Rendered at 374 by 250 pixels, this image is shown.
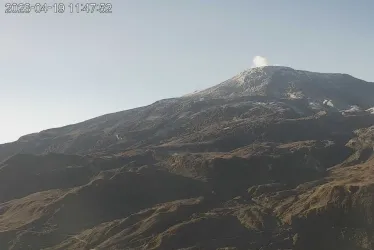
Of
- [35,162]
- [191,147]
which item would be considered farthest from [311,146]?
[35,162]

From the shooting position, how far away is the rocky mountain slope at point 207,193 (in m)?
88.8

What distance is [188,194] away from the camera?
120 m

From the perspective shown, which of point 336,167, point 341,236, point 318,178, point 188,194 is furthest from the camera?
point 336,167

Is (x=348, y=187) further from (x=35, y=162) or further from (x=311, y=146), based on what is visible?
(x=35, y=162)

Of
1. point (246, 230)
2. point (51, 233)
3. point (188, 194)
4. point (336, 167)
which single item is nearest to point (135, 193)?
point (188, 194)

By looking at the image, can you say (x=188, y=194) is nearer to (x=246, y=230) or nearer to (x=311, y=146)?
(x=246, y=230)

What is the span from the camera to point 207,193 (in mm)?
119750

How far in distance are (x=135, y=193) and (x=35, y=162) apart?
53686 mm

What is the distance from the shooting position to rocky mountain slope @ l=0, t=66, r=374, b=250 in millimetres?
88812

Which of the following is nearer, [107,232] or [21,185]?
[107,232]

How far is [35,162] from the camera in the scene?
15688 cm

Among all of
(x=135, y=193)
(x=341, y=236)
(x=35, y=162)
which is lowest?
(x=341, y=236)

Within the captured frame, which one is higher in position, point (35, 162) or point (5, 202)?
point (35, 162)

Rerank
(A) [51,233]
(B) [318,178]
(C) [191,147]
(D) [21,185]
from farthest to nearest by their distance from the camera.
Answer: (C) [191,147] < (D) [21,185] < (B) [318,178] < (A) [51,233]
